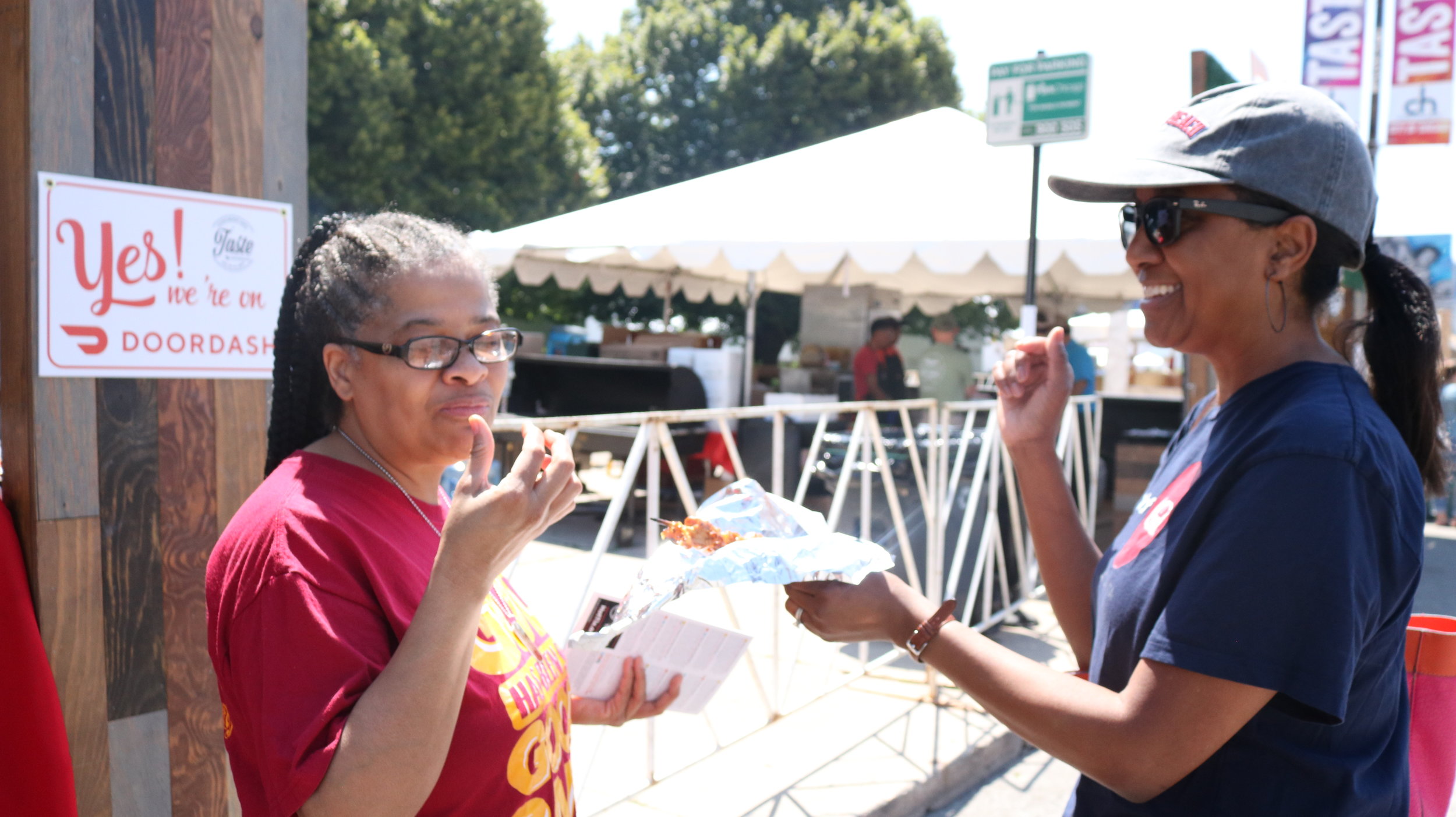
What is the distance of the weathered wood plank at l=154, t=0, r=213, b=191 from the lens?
1.92m

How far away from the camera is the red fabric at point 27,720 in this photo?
1675mm

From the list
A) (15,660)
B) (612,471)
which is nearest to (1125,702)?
(15,660)

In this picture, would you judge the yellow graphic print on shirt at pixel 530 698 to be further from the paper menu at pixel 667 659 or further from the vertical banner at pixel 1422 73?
the vertical banner at pixel 1422 73

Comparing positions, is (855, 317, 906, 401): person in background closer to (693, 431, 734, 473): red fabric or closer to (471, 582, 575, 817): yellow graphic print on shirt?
(693, 431, 734, 473): red fabric

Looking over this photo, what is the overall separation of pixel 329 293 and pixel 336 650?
0.56 meters

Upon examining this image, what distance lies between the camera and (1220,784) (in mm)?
1322

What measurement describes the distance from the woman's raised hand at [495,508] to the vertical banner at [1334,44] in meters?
8.92

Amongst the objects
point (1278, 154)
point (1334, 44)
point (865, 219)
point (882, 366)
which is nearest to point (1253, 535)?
point (1278, 154)

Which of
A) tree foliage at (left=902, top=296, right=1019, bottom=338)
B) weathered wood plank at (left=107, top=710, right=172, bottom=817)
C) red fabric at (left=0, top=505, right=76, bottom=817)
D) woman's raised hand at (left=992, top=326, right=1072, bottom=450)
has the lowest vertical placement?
weathered wood plank at (left=107, top=710, right=172, bottom=817)

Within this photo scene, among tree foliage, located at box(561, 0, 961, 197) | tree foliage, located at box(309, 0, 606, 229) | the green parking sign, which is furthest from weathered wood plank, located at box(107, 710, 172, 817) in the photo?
tree foliage, located at box(561, 0, 961, 197)

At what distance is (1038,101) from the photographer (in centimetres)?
402

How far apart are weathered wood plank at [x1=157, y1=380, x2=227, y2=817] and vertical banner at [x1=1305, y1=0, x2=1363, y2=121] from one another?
885 centimetres

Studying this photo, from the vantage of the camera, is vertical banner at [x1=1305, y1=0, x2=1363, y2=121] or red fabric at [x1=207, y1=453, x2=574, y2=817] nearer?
red fabric at [x1=207, y1=453, x2=574, y2=817]

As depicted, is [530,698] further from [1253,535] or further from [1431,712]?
[1431,712]
